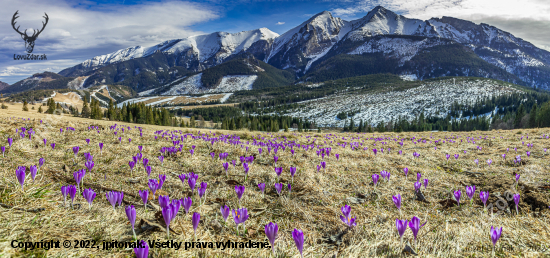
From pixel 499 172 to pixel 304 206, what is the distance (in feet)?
18.6

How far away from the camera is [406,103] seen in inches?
6540

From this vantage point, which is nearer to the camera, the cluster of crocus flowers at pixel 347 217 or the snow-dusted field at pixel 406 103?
the cluster of crocus flowers at pixel 347 217

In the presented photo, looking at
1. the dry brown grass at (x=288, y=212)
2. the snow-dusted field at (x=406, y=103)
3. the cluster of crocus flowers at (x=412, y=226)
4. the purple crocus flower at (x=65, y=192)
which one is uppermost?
the snow-dusted field at (x=406, y=103)

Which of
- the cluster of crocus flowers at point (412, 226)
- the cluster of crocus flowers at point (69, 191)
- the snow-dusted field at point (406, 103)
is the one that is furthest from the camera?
the snow-dusted field at point (406, 103)

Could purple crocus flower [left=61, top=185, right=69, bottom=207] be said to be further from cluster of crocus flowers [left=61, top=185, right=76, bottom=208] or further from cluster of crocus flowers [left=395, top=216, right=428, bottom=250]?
cluster of crocus flowers [left=395, top=216, right=428, bottom=250]

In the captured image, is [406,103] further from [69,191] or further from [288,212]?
[69,191]

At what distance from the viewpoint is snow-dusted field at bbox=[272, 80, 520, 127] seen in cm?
15175

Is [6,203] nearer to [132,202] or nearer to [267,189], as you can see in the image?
[132,202]

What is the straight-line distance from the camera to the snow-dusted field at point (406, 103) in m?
152

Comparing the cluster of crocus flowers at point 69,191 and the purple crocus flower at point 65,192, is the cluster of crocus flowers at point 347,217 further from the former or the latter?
the purple crocus flower at point 65,192

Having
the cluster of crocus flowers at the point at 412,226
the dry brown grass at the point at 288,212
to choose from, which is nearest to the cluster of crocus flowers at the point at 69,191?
the dry brown grass at the point at 288,212

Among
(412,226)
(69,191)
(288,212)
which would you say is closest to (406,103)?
(288,212)

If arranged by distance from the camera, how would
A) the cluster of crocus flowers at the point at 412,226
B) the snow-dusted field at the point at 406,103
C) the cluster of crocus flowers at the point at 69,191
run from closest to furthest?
the cluster of crocus flowers at the point at 412,226
the cluster of crocus flowers at the point at 69,191
the snow-dusted field at the point at 406,103

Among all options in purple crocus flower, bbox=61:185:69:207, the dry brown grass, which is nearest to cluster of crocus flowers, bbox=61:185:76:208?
purple crocus flower, bbox=61:185:69:207
